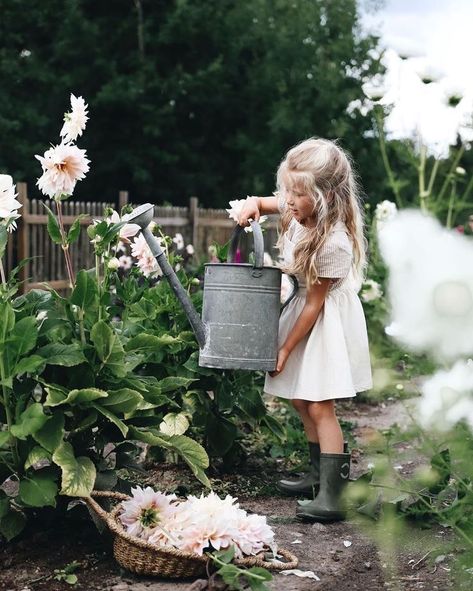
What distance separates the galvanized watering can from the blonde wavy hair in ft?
0.42

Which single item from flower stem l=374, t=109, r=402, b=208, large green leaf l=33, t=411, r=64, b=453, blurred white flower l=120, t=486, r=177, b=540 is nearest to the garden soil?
blurred white flower l=120, t=486, r=177, b=540

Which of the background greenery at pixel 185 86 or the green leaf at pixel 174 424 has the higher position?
the background greenery at pixel 185 86

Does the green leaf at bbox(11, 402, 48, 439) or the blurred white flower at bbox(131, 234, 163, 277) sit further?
the blurred white flower at bbox(131, 234, 163, 277)

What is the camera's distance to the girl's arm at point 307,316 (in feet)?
11.0

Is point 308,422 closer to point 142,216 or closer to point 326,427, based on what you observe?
point 326,427

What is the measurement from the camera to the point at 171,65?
19.2m

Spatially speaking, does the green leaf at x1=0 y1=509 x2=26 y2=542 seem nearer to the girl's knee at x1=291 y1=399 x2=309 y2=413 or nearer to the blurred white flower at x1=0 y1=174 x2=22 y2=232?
the blurred white flower at x1=0 y1=174 x2=22 y2=232

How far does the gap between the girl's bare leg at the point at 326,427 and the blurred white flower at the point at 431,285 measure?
2.50 metres

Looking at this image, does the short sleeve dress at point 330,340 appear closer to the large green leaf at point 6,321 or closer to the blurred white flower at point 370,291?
the large green leaf at point 6,321

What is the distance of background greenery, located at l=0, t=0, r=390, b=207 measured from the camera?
17.8 m

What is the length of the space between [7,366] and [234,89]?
1844 cm

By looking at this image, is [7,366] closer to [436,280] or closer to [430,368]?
[430,368]

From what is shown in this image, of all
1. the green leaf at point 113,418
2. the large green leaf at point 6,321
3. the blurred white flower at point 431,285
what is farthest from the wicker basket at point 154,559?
the blurred white flower at point 431,285

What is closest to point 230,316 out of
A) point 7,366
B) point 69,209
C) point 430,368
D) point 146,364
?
point 146,364
